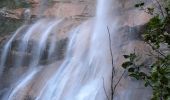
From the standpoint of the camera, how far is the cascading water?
23.3 ft

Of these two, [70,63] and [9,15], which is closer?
[70,63]

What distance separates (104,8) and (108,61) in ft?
7.31

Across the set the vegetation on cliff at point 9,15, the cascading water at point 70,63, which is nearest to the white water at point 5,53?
the cascading water at point 70,63

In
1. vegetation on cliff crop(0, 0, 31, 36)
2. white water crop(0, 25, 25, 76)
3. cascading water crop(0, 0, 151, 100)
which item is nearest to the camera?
cascading water crop(0, 0, 151, 100)

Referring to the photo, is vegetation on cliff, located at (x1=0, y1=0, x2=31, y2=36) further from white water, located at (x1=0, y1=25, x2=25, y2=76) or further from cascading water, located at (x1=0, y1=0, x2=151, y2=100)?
white water, located at (x1=0, y1=25, x2=25, y2=76)

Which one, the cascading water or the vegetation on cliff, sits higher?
the vegetation on cliff

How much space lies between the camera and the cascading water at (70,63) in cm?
711

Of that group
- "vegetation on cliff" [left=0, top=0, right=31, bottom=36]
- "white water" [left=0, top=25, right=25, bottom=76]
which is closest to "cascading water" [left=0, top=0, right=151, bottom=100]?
"white water" [left=0, top=25, right=25, bottom=76]

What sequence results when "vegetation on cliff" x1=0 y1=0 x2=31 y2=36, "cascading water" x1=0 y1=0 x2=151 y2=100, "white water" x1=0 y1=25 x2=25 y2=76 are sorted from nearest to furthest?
"cascading water" x1=0 y1=0 x2=151 y2=100, "white water" x1=0 y1=25 x2=25 y2=76, "vegetation on cliff" x1=0 y1=0 x2=31 y2=36

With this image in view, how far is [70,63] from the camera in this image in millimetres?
7996

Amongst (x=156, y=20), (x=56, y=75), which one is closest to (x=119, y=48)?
(x=56, y=75)

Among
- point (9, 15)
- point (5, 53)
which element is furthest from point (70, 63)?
point (9, 15)

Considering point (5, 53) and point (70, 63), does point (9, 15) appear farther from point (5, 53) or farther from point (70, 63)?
point (70, 63)

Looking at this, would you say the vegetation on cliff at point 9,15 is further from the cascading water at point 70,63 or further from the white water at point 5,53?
the white water at point 5,53
